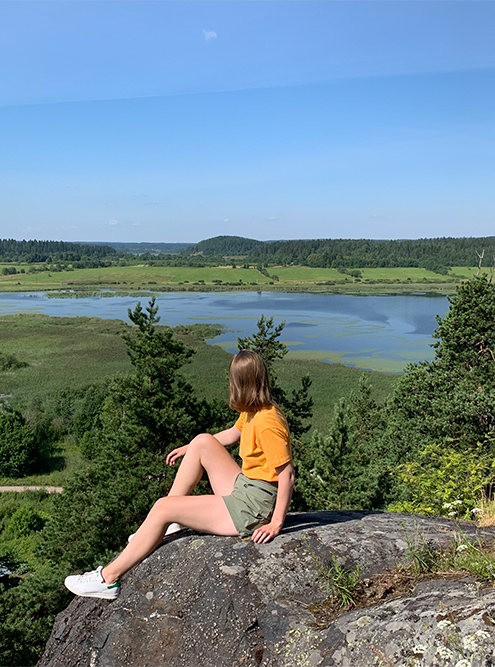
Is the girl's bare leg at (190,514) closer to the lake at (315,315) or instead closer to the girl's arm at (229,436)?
the girl's arm at (229,436)

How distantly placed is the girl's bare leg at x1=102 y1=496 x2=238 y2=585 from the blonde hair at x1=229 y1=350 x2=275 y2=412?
0.69 metres

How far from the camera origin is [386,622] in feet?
8.66

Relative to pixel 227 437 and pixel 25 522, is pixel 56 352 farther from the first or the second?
pixel 227 437

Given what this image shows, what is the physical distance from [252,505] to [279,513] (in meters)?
0.21

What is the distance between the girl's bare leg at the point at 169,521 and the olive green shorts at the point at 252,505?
59 mm

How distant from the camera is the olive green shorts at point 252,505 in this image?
3.64 meters

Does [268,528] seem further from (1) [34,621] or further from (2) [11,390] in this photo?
(2) [11,390]

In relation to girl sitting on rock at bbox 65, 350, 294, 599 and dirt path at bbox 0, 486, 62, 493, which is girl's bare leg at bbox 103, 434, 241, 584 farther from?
dirt path at bbox 0, 486, 62, 493

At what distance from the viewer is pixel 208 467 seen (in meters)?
3.89

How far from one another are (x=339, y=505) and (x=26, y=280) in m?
135

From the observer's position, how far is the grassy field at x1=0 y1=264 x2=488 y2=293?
383 ft

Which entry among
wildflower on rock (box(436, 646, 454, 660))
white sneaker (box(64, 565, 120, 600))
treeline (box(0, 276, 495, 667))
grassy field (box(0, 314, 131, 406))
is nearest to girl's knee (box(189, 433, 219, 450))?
white sneaker (box(64, 565, 120, 600))

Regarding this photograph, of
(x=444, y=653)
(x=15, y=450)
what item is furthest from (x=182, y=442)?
(x=15, y=450)

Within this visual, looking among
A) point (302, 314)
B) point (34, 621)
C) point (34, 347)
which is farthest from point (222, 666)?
point (302, 314)
